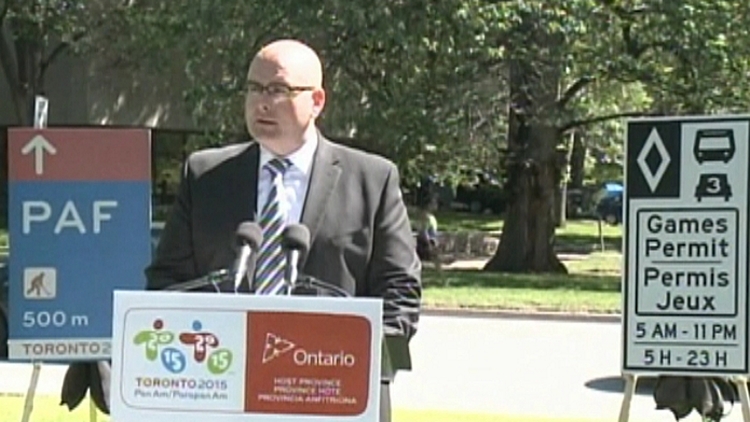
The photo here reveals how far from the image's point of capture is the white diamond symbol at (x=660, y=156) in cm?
604

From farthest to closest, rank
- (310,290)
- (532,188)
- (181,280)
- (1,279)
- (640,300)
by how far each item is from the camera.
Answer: (532,188)
(1,279)
(640,300)
(181,280)
(310,290)

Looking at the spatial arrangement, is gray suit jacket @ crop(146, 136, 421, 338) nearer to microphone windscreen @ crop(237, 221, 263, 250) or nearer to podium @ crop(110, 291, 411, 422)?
microphone windscreen @ crop(237, 221, 263, 250)

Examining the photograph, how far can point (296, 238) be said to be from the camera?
11.8 ft

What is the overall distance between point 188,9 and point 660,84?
8.17 metres

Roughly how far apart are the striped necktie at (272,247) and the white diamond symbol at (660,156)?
8.45ft

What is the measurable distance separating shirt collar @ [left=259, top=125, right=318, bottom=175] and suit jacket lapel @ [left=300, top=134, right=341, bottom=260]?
16 millimetres

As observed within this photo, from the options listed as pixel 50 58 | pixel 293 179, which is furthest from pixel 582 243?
pixel 293 179

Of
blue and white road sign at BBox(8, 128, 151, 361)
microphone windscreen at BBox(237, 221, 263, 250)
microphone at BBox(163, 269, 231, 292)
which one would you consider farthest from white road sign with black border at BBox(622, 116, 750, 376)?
microphone windscreen at BBox(237, 221, 263, 250)

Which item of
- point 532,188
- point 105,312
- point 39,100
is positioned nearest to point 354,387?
point 105,312

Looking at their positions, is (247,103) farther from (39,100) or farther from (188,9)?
(188,9)

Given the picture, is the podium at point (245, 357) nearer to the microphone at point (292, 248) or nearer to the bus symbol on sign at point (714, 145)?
the microphone at point (292, 248)

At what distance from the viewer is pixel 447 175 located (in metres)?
28.6

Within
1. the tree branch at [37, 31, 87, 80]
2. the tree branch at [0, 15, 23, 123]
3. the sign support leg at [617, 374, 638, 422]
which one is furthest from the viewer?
the tree branch at [0, 15, 23, 123]

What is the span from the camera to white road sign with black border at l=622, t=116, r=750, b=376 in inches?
234
